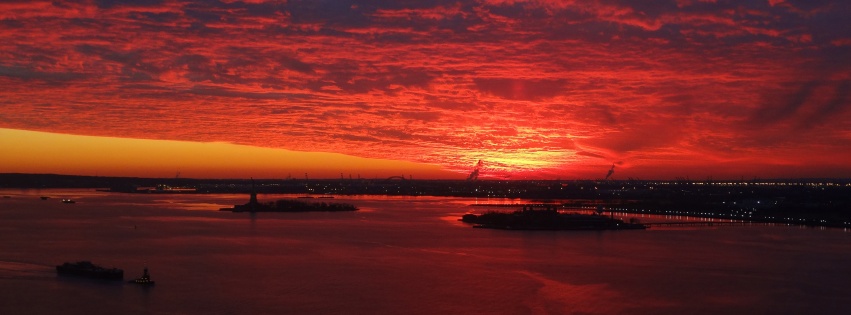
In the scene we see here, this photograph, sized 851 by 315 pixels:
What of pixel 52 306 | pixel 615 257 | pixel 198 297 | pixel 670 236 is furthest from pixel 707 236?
pixel 52 306

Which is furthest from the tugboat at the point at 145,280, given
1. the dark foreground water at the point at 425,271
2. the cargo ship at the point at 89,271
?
the cargo ship at the point at 89,271

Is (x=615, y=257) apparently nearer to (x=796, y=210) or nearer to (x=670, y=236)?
(x=670, y=236)

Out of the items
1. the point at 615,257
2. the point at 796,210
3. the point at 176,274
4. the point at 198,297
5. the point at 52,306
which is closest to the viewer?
the point at 52,306

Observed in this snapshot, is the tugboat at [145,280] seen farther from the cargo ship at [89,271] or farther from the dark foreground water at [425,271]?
the cargo ship at [89,271]

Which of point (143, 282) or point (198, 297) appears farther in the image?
point (143, 282)

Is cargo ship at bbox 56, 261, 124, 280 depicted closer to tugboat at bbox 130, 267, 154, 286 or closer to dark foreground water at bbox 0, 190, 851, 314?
dark foreground water at bbox 0, 190, 851, 314

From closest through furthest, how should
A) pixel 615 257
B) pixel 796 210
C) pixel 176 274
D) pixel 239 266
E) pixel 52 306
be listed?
1. pixel 52 306
2. pixel 176 274
3. pixel 239 266
4. pixel 615 257
5. pixel 796 210

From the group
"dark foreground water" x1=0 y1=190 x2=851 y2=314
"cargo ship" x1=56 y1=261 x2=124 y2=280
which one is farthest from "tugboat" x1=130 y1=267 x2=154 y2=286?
"cargo ship" x1=56 y1=261 x2=124 y2=280
